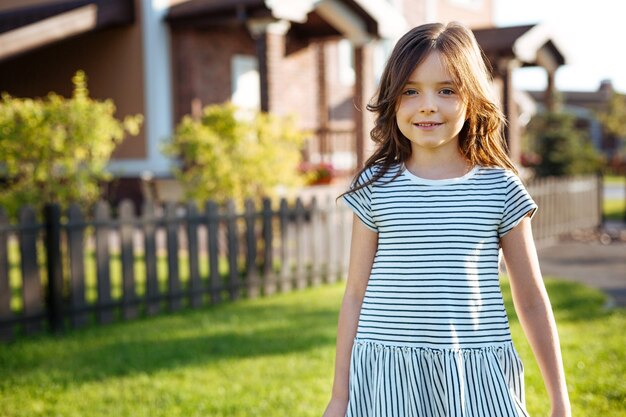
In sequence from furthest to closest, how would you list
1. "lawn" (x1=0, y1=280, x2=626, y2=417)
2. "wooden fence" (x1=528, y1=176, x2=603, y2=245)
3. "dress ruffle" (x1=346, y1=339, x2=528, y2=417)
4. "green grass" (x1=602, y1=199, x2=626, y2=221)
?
"green grass" (x1=602, y1=199, x2=626, y2=221) → "wooden fence" (x1=528, y1=176, x2=603, y2=245) → "lawn" (x1=0, y1=280, x2=626, y2=417) → "dress ruffle" (x1=346, y1=339, x2=528, y2=417)

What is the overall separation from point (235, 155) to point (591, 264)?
16.9 ft

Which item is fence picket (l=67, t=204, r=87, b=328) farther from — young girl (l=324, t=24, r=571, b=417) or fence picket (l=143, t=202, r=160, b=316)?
young girl (l=324, t=24, r=571, b=417)

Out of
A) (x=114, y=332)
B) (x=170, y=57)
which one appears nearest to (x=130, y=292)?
(x=114, y=332)

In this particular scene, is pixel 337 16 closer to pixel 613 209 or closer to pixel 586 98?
pixel 613 209

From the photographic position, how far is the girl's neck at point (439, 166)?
2180mm

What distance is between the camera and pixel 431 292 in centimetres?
208

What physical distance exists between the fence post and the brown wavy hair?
15.6ft

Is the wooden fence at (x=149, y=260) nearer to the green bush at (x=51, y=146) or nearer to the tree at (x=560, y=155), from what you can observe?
the green bush at (x=51, y=146)

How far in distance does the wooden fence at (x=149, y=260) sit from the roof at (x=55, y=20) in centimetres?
317

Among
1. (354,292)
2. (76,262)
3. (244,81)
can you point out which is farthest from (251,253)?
(244,81)

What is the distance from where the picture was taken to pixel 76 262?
6.70 m

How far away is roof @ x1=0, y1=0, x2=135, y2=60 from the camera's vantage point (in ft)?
35.9

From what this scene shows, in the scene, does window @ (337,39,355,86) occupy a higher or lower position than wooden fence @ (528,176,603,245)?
higher

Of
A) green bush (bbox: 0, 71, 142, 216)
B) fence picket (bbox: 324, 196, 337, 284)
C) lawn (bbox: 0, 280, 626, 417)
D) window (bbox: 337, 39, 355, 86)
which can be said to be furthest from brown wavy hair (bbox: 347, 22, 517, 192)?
window (bbox: 337, 39, 355, 86)
